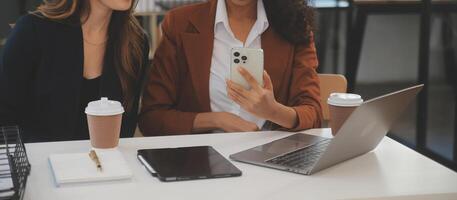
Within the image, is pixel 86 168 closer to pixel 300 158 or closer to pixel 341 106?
pixel 300 158

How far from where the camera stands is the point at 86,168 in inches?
44.9

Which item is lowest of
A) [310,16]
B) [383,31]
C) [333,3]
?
[383,31]

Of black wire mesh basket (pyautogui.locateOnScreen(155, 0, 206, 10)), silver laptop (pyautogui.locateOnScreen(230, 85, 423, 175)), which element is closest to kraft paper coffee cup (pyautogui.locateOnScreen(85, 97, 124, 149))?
silver laptop (pyautogui.locateOnScreen(230, 85, 423, 175))

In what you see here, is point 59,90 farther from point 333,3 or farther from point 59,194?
point 333,3

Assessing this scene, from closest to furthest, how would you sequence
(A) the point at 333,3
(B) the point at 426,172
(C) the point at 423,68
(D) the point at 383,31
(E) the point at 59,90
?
(B) the point at 426,172, (E) the point at 59,90, (C) the point at 423,68, (A) the point at 333,3, (D) the point at 383,31

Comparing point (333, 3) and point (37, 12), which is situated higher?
point (37, 12)

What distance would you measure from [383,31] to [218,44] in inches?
139

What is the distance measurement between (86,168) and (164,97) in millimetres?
616

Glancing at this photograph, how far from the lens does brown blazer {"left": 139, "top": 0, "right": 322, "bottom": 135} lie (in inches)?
68.3

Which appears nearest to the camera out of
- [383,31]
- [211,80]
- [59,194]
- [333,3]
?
[59,194]

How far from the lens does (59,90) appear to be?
5.41 ft

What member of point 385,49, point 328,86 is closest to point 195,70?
point 328,86

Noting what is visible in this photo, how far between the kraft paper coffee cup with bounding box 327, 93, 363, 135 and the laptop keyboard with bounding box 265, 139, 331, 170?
122mm

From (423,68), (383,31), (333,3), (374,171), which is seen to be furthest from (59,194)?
(383,31)
